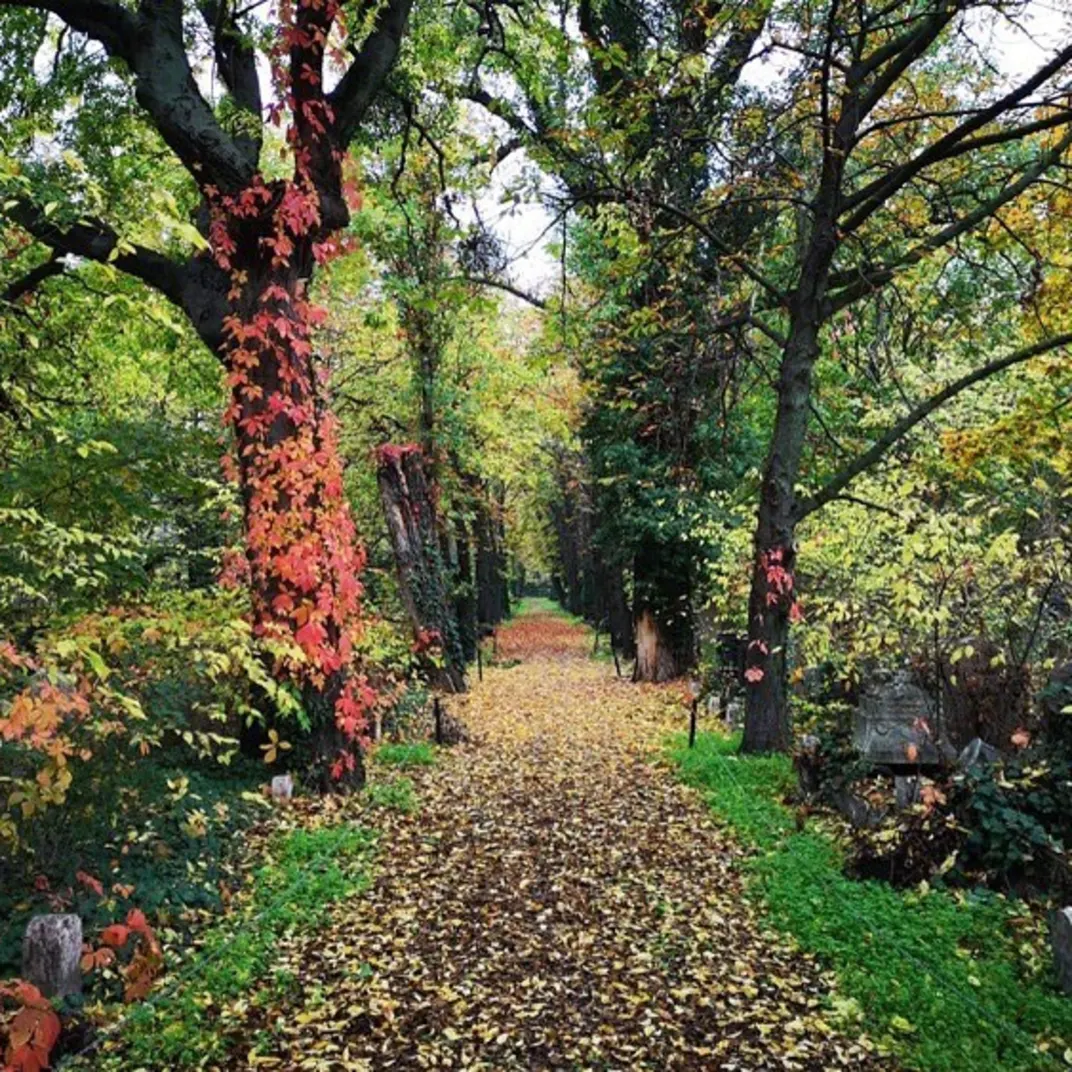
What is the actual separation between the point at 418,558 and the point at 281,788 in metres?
6.77

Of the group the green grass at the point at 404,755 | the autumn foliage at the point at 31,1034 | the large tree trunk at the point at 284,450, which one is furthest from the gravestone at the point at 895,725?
the autumn foliage at the point at 31,1034

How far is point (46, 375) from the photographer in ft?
28.6

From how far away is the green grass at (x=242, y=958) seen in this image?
11.9 feet

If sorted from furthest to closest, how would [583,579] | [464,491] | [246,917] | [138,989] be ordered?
[583,579] < [464,491] < [246,917] < [138,989]

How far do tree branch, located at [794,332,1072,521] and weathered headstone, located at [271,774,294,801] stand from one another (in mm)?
5476

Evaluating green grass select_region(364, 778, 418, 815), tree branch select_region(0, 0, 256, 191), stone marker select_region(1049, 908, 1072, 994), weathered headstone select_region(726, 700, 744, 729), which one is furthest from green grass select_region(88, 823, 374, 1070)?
weathered headstone select_region(726, 700, 744, 729)

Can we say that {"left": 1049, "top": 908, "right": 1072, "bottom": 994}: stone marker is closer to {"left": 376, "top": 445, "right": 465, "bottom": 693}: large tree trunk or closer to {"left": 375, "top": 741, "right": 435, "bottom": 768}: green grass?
{"left": 375, "top": 741, "right": 435, "bottom": 768}: green grass

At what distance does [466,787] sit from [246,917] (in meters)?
3.52

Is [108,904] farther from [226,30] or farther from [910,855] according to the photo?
[226,30]

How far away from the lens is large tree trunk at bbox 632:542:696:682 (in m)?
14.9

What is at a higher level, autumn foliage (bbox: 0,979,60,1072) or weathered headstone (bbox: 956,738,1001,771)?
weathered headstone (bbox: 956,738,1001,771)

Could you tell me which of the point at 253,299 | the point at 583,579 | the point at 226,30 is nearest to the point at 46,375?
the point at 253,299

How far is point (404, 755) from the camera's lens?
9.20 meters

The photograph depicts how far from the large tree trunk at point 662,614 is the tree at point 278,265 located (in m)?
8.46
